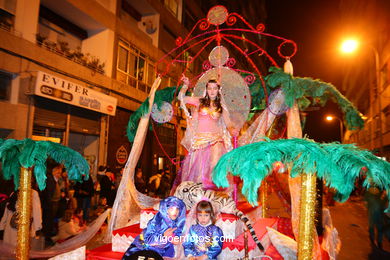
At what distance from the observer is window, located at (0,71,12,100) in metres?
9.27

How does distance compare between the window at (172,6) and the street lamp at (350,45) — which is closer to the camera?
the street lamp at (350,45)

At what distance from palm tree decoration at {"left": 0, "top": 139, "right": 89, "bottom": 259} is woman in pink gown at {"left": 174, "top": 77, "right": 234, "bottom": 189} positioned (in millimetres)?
2651

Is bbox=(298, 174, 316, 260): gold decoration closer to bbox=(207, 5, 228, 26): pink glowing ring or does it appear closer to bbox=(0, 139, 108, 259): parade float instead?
bbox=(0, 139, 108, 259): parade float

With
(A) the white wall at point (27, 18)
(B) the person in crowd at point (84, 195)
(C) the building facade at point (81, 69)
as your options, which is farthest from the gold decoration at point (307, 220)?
(A) the white wall at point (27, 18)

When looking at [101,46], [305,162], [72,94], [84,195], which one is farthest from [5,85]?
[305,162]

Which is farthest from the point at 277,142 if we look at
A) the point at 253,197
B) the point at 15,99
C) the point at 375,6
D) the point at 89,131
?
the point at 375,6

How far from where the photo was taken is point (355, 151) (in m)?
2.35

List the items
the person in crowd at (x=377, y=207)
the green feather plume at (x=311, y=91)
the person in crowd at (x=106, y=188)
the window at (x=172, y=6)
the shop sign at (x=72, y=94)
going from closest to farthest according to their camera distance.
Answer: the green feather plume at (x=311, y=91) < the person in crowd at (x=377, y=207) < the person in crowd at (x=106, y=188) < the shop sign at (x=72, y=94) < the window at (x=172, y=6)

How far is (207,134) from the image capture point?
5.70 meters

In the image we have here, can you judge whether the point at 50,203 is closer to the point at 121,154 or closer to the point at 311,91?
the point at 311,91

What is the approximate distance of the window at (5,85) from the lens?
30.4 ft

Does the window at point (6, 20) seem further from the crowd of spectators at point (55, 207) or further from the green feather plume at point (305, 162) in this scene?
the green feather plume at point (305, 162)

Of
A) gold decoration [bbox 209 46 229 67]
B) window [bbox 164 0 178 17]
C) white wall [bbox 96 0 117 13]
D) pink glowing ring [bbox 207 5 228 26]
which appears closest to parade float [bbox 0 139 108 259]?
pink glowing ring [bbox 207 5 228 26]

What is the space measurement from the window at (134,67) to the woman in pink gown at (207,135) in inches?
388
